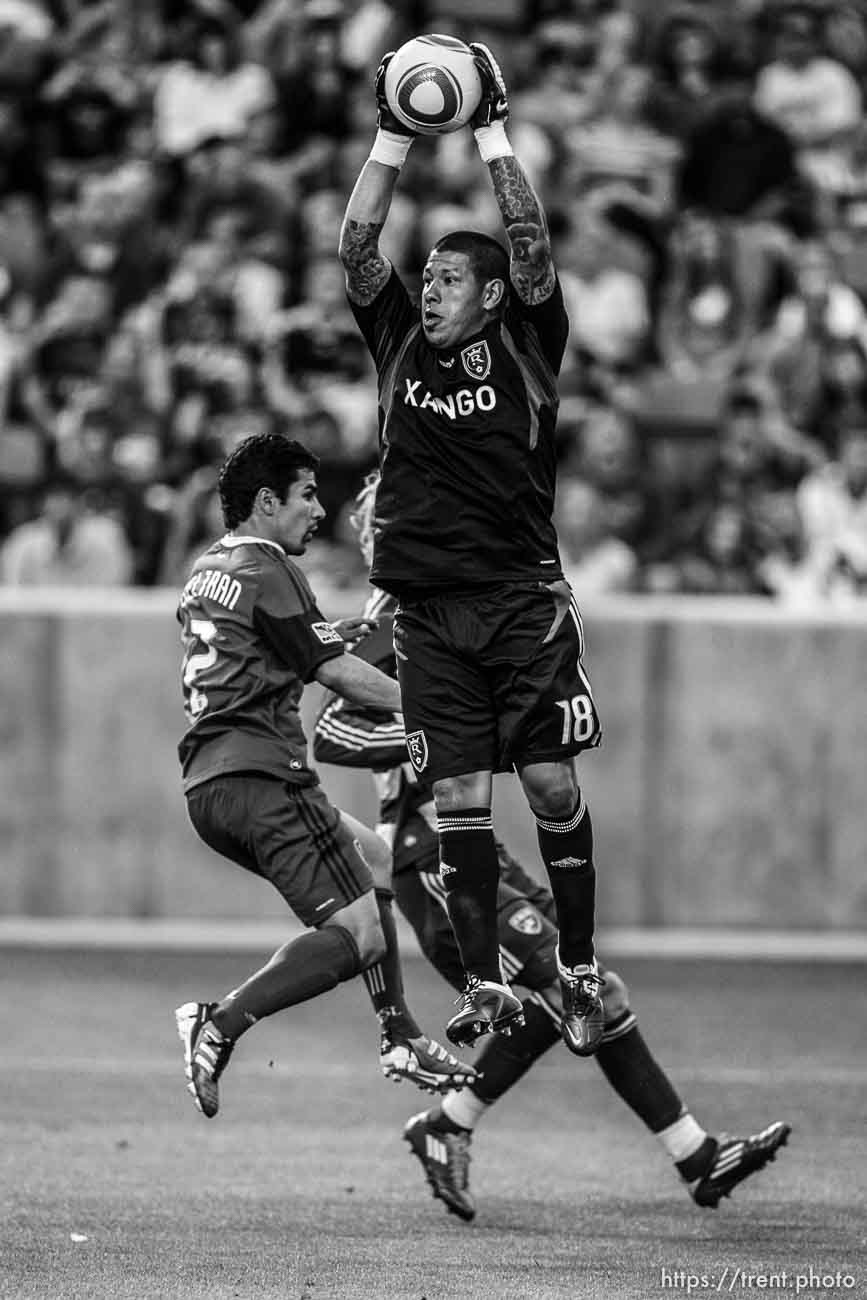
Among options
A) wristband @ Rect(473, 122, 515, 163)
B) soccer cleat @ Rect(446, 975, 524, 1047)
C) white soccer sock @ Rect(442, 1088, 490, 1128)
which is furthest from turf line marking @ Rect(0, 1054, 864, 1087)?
wristband @ Rect(473, 122, 515, 163)

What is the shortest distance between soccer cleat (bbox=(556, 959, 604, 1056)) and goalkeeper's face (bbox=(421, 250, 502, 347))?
1816 mm

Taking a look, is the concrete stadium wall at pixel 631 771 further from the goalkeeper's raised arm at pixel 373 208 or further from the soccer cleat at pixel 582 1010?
the goalkeeper's raised arm at pixel 373 208

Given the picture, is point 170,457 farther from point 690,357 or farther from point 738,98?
point 738,98

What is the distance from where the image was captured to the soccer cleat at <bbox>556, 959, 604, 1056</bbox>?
6.86m

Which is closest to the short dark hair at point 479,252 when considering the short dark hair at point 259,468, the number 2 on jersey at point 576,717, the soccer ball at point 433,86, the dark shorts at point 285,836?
the soccer ball at point 433,86

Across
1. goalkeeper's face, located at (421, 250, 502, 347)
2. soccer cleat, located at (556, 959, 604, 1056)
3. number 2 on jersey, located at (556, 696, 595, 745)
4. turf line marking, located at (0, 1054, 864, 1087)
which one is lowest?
turf line marking, located at (0, 1054, 864, 1087)

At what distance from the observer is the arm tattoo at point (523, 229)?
6.62 metres

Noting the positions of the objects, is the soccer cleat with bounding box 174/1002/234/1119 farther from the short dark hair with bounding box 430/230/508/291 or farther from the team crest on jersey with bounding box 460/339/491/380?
the short dark hair with bounding box 430/230/508/291

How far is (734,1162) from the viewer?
741 cm

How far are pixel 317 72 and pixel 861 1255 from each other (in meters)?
12.4

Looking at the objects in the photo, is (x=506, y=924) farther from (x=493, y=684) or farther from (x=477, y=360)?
(x=477, y=360)

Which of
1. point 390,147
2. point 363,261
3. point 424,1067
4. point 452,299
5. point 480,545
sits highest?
point 390,147

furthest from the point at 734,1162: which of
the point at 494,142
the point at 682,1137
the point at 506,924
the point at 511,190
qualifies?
the point at 494,142

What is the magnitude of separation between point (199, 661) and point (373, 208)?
4.54 feet
